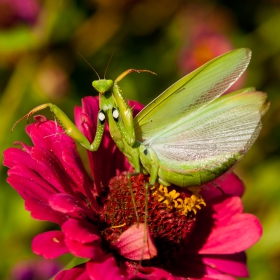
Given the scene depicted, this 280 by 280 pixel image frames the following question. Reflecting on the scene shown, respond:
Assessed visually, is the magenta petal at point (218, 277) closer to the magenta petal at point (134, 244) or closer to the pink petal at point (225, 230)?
the pink petal at point (225, 230)

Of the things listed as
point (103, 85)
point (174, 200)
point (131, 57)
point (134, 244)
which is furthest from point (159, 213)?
point (131, 57)

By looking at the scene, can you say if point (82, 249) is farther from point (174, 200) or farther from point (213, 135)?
point (213, 135)

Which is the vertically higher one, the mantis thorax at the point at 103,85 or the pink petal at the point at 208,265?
the mantis thorax at the point at 103,85

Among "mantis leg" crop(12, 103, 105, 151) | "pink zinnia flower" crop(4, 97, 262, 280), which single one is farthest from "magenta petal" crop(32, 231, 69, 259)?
"mantis leg" crop(12, 103, 105, 151)

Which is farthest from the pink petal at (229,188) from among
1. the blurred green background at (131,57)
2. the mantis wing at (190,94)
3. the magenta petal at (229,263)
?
the blurred green background at (131,57)

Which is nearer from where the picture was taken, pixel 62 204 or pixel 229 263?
pixel 62 204

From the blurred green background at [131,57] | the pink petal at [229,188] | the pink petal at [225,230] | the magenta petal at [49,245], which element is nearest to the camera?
the magenta petal at [49,245]

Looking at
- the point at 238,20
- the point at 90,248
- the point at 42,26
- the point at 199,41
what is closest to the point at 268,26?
the point at 238,20

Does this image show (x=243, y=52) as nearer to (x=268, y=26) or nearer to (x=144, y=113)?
(x=144, y=113)
